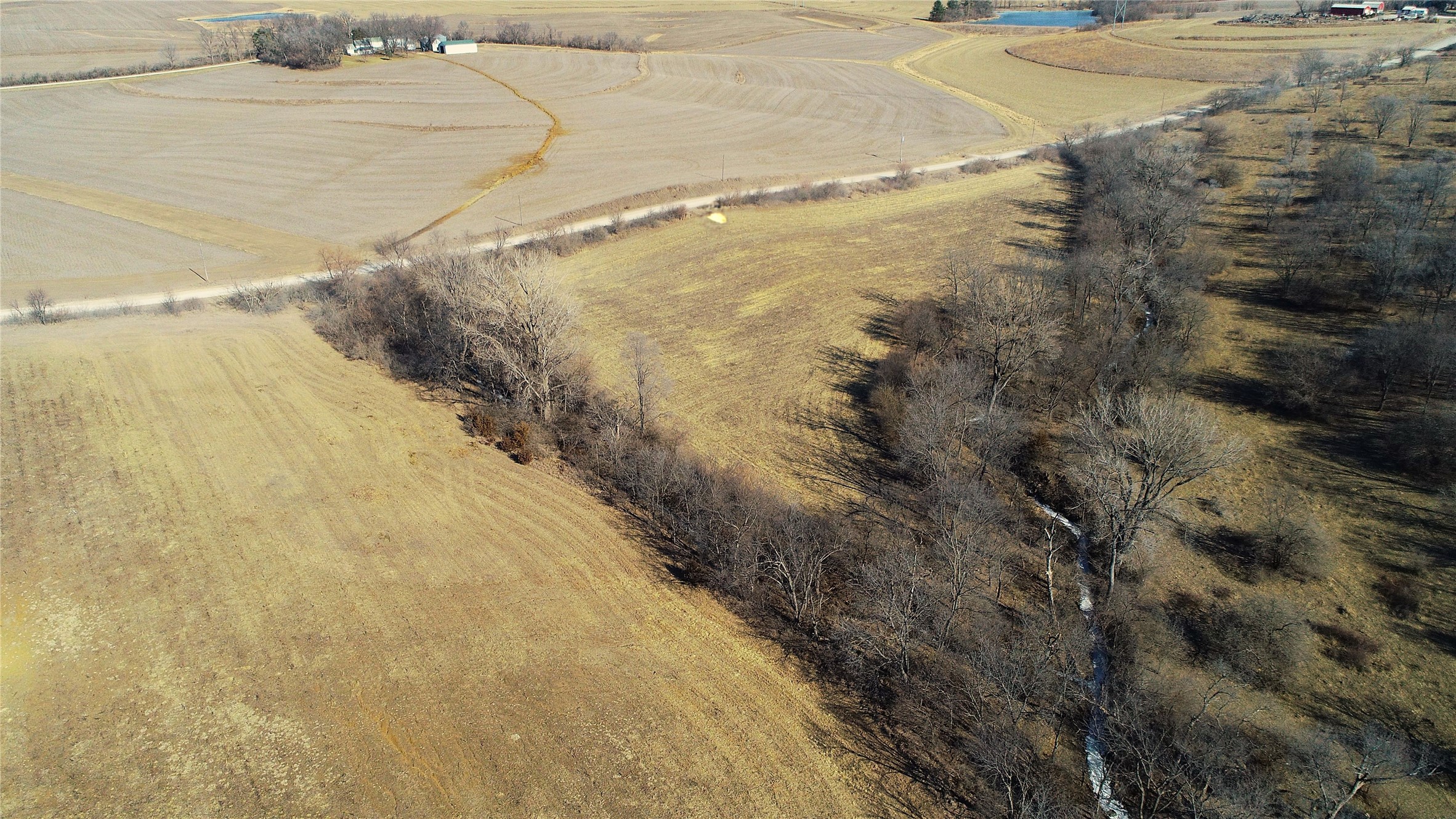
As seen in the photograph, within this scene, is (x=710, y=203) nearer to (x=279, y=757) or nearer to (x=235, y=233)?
(x=235, y=233)

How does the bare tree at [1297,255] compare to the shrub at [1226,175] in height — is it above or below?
below

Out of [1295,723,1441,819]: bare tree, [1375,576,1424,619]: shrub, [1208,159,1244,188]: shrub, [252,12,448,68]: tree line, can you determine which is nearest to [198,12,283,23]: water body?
[252,12,448,68]: tree line

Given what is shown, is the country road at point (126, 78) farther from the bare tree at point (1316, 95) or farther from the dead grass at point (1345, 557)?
the bare tree at point (1316, 95)

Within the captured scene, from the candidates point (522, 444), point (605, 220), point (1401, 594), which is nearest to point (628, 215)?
point (605, 220)

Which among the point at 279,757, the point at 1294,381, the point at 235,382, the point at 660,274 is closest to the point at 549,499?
the point at 279,757

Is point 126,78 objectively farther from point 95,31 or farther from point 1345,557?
point 1345,557

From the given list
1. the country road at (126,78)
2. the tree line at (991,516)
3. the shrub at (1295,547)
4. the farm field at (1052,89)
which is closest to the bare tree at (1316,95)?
the farm field at (1052,89)
